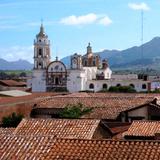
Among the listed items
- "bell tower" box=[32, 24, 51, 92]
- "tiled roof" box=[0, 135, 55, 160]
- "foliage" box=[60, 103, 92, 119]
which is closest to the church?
"bell tower" box=[32, 24, 51, 92]

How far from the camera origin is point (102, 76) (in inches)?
3605

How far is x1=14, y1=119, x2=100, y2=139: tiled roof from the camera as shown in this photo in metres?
15.9

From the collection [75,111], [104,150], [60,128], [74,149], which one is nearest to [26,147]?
[74,149]

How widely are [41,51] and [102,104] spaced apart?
5165 cm

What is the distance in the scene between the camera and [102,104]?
34031 millimetres

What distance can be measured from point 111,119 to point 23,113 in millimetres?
8529

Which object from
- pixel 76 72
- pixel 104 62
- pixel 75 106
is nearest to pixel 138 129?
pixel 75 106

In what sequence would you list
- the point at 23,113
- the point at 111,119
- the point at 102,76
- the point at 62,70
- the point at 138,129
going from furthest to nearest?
the point at 102,76, the point at 62,70, the point at 23,113, the point at 111,119, the point at 138,129

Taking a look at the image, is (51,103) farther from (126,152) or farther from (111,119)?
(126,152)

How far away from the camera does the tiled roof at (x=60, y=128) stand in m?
15.9

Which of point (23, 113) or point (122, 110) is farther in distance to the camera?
point (23, 113)

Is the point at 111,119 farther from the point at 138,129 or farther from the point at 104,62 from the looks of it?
the point at 104,62

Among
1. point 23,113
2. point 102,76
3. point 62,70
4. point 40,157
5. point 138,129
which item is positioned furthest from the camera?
point 102,76

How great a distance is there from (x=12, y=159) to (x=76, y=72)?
237ft
